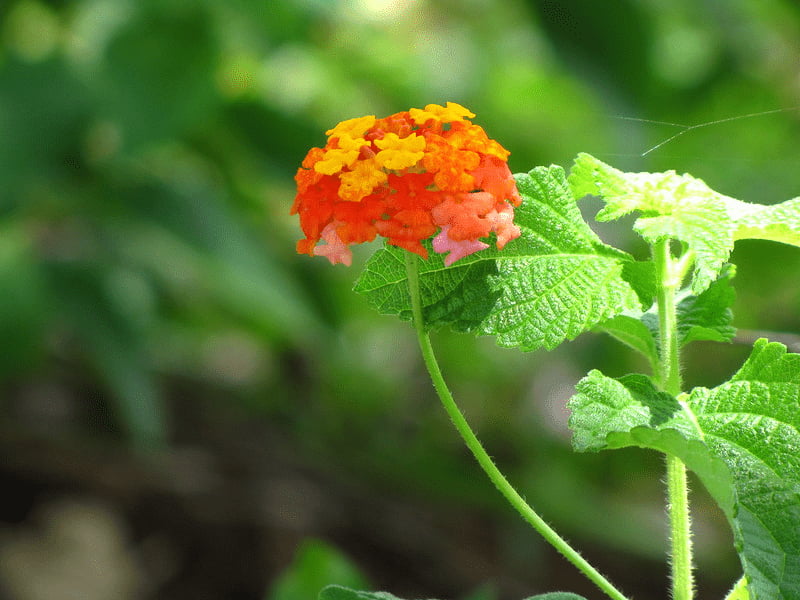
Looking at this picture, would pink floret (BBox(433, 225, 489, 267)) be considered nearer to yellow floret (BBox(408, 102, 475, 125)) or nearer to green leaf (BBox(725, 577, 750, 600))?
yellow floret (BBox(408, 102, 475, 125))

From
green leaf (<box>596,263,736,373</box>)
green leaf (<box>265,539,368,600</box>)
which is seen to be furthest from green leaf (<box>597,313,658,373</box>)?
green leaf (<box>265,539,368,600</box>)

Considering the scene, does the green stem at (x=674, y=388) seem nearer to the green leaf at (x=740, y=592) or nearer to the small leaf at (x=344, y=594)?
the green leaf at (x=740, y=592)

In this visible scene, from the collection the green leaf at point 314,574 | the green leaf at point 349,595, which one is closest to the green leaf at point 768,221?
the green leaf at point 349,595

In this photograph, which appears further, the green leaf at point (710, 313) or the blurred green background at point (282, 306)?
the blurred green background at point (282, 306)

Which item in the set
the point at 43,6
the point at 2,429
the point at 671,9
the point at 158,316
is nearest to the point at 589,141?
the point at 671,9

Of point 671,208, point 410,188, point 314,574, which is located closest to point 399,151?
point 410,188

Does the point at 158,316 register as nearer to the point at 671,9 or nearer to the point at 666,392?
the point at 671,9
